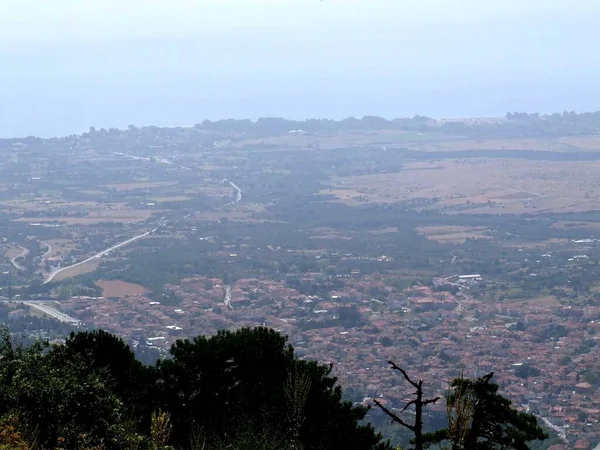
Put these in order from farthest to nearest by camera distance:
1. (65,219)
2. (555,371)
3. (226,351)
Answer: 1. (65,219)
2. (555,371)
3. (226,351)

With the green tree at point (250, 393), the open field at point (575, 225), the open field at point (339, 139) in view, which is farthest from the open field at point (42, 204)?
the green tree at point (250, 393)

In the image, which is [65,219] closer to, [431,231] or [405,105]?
[431,231]

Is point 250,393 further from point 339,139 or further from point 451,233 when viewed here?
point 339,139

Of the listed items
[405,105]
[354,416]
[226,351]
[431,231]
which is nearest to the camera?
[354,416]

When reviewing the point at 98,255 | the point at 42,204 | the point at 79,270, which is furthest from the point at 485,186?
the point at 79,270

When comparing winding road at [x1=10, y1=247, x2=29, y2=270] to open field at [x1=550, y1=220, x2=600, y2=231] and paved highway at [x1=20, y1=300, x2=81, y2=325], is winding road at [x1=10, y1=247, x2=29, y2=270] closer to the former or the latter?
paved highway at [x1=20, y1=300, x2=81, y2=325]

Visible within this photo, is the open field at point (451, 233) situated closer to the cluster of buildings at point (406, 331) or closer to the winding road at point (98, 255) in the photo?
the cluster of buildings at point (406, 331)

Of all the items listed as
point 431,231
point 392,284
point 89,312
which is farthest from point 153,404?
point 431,231

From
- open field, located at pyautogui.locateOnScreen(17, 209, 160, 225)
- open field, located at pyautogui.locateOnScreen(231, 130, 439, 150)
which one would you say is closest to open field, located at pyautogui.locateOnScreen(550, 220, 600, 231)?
open field, located at pyautogui.locateOnScreen(17, 209, 160, 225)
